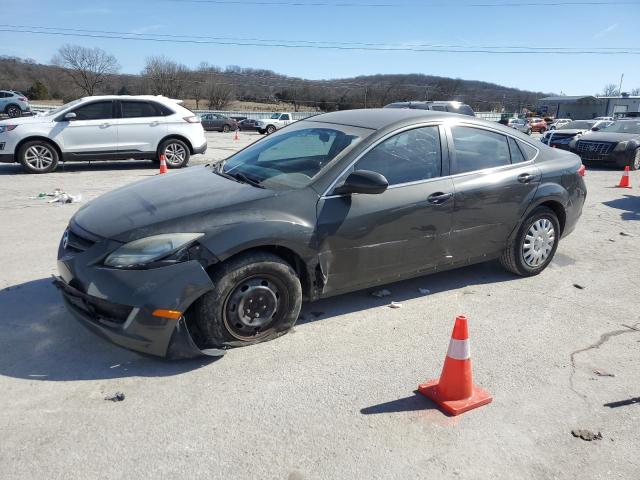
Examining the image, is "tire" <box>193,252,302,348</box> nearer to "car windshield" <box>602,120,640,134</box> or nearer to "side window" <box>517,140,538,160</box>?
"side window" <box>517,140,538,160</box>

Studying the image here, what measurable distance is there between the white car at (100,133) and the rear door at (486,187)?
29.6 ft

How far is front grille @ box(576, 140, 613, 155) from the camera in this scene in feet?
48.3

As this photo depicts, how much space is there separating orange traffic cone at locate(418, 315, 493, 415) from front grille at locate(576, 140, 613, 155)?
14214 millimetres

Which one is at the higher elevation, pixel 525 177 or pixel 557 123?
pixel 557 123

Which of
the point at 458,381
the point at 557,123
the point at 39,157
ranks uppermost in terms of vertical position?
the point at 557,123

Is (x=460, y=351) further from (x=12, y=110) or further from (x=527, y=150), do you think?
(x=12, y=110)

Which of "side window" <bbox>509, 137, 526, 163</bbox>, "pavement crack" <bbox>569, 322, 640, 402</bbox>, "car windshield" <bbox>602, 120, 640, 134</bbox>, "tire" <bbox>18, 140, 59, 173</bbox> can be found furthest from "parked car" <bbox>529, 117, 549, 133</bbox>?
"pavement crack" <bbox>569, 322, 640, 402</bbox>

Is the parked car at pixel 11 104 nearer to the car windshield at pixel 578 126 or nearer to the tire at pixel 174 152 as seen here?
the tire at pixel 174 152

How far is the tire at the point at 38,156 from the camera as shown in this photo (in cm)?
1095

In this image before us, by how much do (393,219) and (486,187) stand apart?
111 cm

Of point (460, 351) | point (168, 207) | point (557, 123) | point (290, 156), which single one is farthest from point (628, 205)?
point (557, 123)

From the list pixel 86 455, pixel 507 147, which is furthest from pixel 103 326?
pixel 507 147

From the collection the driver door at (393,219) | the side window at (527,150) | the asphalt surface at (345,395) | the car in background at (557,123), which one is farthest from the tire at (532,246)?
the car in background at (557,123)

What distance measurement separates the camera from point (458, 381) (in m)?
3.04
